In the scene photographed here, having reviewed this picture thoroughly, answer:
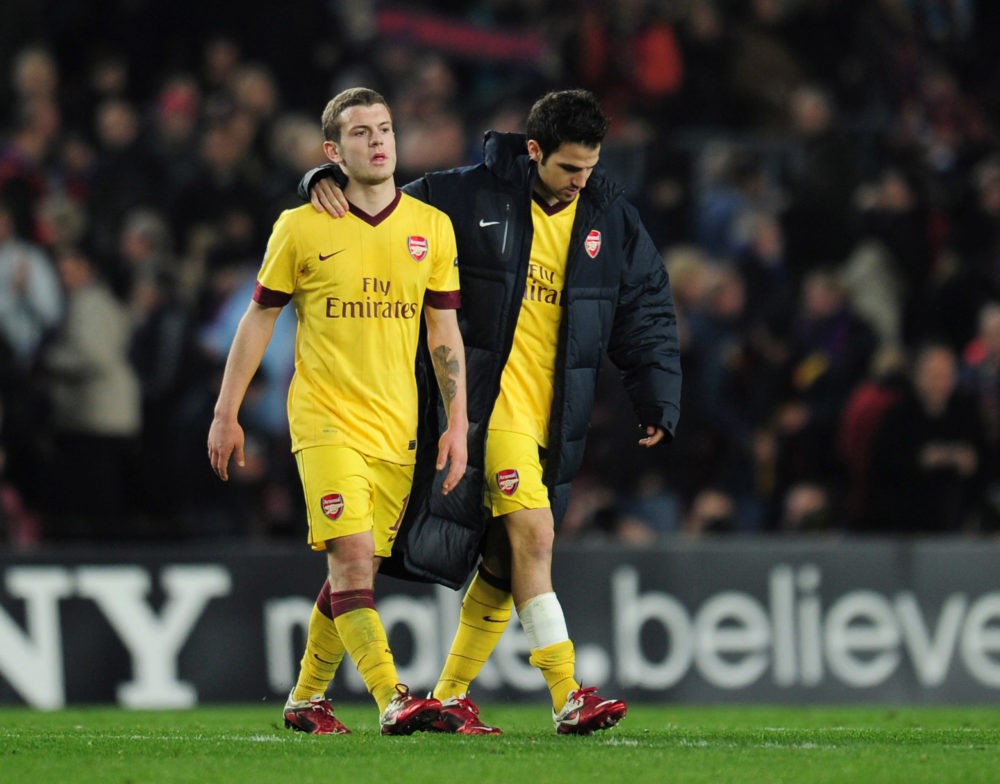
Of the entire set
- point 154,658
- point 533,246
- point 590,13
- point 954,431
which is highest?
point 590,13

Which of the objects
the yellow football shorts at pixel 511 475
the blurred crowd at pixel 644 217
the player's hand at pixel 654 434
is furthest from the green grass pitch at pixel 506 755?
the blurred crowd at pixel 644 217

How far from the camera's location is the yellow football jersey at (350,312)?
6.97 meters

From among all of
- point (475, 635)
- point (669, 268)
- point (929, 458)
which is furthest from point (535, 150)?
point (669, 268)

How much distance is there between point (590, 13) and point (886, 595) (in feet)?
18.5

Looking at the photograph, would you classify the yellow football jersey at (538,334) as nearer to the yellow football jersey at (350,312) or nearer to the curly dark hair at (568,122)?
the curly dark hair at (568,122)

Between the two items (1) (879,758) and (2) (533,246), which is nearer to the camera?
(1) (879,758)

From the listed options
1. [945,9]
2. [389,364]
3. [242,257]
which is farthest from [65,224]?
[945,9]

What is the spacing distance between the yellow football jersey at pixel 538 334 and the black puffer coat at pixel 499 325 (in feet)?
0.13

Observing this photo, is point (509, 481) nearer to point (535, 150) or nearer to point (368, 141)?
point (535, 150)

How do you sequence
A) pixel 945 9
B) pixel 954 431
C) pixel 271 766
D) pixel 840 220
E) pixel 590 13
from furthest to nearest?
pixel 945 9 < pixel 590 13 < pixel 840 220 < pixel 954 431 < pixel 271 766

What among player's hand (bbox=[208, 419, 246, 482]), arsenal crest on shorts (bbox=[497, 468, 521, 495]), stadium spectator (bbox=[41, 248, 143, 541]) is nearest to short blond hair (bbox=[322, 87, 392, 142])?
player's hand (bbox=[208, 419, 246, 482])

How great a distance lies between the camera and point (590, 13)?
1516 centimetres

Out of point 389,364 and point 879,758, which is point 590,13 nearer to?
point 389,364

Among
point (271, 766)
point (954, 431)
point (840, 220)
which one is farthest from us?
point (840, 220)
